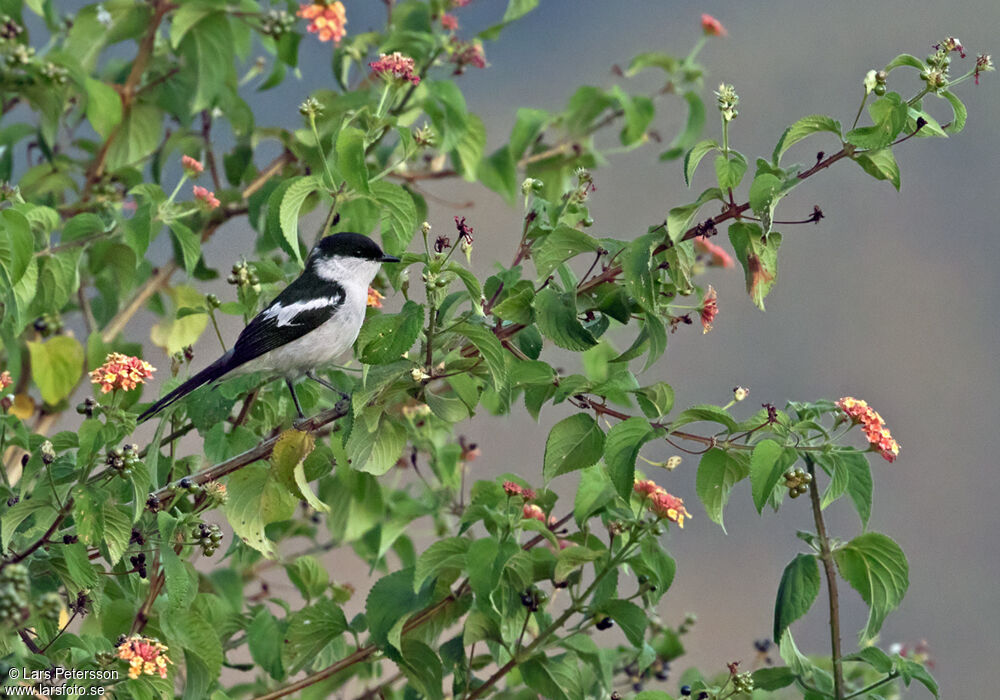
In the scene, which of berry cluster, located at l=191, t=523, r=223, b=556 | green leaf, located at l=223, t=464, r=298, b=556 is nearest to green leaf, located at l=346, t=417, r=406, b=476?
green leaf, located at l=223, t=464, r=298, b=556

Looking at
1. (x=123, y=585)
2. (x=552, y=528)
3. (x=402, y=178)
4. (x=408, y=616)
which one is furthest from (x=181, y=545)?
(x=402, y=178)

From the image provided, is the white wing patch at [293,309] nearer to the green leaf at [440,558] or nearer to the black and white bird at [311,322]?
the black and white bird at [311,322]

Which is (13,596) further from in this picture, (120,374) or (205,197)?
(205,197)

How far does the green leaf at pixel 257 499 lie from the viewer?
10.00 feet

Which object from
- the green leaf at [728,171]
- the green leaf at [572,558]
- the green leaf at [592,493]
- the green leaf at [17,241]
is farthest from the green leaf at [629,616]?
the green leaf at [17,241]

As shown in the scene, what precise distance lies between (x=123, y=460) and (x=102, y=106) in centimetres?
201

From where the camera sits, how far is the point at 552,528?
353 centimetres

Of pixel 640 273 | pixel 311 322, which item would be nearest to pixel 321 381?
pixel 311 322

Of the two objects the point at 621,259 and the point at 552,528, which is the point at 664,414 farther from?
the point at 552,528

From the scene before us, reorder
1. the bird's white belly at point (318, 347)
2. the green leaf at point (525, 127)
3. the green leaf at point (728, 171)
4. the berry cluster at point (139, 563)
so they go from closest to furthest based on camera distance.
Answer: the green leaf at point (728, 171), the berry cluster at point (139, 563), the bird's white belly at point (318, 347), the green leaf at point (525, 127)

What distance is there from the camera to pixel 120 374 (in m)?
2.85

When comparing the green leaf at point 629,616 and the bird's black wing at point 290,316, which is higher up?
the bird's black wing at point 290,316

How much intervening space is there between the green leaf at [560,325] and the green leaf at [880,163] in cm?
81

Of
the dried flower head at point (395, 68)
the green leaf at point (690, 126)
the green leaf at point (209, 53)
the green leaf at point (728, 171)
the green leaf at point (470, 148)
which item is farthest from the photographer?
the green leaf at point (690, 126)
